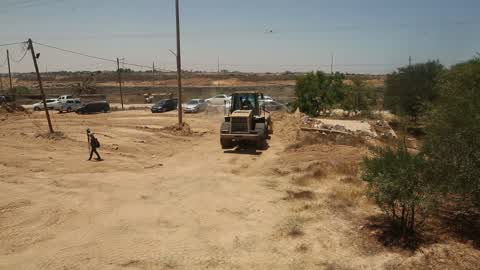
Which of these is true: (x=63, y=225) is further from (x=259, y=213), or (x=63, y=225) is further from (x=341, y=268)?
(x=341, y=268)

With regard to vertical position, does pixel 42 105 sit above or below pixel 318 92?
below

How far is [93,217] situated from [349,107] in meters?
28.0

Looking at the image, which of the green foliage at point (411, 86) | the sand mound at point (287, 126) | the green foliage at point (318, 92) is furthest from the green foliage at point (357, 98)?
the sand mound at point (287, 126)

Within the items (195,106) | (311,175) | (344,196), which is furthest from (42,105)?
(344,196)

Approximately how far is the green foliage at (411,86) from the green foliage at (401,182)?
83.8ft

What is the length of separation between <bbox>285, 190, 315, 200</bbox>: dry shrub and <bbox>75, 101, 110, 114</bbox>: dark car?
30382 mm

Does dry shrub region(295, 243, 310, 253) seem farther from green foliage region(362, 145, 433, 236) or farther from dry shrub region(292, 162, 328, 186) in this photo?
dry shrub region(292, 162, 328, 186)

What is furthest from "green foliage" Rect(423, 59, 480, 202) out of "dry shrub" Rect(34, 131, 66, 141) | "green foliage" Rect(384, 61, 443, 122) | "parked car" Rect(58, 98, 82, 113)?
"parked car" Rect(58, 98, 82, 113)

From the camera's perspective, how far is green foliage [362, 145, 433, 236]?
8.19 metres

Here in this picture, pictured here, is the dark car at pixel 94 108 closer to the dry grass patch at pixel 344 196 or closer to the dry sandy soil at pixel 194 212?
the dry sandy soil at pixel 194 212

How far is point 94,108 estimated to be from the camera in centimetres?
3775

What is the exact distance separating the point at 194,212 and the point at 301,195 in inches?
136

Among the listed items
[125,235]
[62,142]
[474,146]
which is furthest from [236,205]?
[62,142]

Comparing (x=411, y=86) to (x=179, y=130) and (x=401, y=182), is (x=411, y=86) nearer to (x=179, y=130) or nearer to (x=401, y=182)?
(x=179, y=130)
